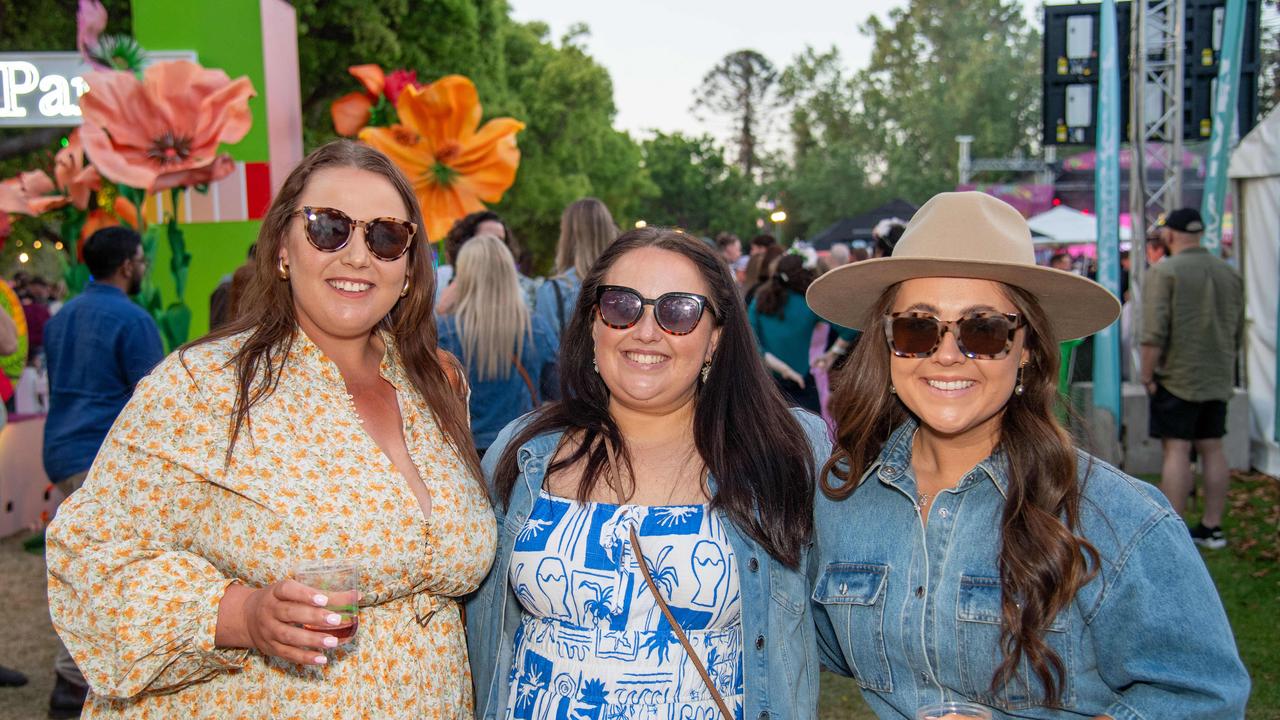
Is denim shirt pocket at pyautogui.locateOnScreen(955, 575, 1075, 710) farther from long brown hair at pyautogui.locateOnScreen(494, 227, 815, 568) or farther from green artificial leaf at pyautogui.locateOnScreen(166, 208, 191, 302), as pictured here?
green artificial leaf at pyautogui.locateOnScreen(166, 208, 191, 302)

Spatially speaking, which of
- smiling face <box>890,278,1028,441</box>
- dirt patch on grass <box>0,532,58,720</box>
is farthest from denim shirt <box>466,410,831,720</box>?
dirt patch on grass <box>0,532,58,720</box>

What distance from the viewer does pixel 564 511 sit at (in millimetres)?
2424

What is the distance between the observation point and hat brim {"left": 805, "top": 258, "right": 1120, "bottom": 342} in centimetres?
202

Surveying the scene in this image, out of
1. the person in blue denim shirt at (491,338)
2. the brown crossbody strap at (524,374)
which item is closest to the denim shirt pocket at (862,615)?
the person in blue denim shirt at (491,338)

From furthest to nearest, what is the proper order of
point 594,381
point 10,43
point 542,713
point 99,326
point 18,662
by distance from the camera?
point 10,43 → point 18,662 → point 99,326 → point 594,381 → point 542,713

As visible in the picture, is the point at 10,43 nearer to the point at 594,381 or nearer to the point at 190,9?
the point at 190,9

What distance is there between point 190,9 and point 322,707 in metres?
5.32

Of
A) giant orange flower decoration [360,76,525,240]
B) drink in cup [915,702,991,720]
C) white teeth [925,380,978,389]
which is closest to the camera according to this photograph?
drink in cup [915,702,991,720]

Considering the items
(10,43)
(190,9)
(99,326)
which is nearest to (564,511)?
(99,326)

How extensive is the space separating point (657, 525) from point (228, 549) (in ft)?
2.96

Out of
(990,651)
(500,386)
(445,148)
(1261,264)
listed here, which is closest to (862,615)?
(990,651)

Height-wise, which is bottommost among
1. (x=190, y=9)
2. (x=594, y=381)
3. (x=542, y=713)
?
(x=542, y=713)

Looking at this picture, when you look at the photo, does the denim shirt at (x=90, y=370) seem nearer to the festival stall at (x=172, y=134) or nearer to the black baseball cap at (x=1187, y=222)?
the festival stall at (x=172, y=134)

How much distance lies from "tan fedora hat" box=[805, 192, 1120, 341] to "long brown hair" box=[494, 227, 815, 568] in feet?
1.37
